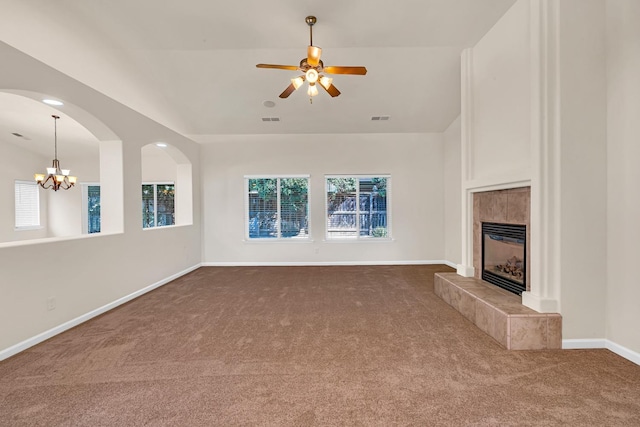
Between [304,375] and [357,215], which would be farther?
[357,215]

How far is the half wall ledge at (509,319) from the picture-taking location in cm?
256

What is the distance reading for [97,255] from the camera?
356 centimetres

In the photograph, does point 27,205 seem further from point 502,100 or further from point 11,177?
point 502,100

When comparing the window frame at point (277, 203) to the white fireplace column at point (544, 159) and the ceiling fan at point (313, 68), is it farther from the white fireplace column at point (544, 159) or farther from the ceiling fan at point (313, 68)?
the white fireplace column at point (544, 159)

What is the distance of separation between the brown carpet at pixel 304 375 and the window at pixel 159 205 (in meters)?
3.86

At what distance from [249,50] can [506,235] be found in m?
4.34

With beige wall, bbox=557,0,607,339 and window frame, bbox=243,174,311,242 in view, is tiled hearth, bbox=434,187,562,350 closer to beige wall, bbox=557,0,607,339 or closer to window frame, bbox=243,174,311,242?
beige wall, bbox=557,0,607,339

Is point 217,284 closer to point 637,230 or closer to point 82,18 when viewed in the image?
point 82,18

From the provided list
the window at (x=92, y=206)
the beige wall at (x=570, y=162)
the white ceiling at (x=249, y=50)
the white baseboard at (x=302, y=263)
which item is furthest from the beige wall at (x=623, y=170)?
the window at (x=92, y=206)

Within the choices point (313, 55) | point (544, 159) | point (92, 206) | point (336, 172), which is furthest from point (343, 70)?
point (92, 206)

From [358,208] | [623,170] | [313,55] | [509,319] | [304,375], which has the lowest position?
[304,375]

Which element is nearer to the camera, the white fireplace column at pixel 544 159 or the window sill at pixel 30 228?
the white fireplace column at pixel 544 159

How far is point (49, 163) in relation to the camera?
24.8 feet

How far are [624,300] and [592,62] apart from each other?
2096 mm
